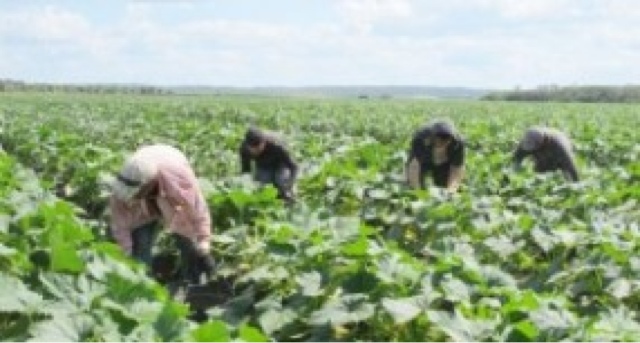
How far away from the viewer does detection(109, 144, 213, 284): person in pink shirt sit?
6.89m

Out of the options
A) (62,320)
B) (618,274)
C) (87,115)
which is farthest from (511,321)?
(87,115)

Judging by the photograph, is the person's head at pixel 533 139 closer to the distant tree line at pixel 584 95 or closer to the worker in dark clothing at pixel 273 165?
the worker in dark clothing at pixel 273 165

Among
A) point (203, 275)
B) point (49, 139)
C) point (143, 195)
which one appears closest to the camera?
point (143, 195)

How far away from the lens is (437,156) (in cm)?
927

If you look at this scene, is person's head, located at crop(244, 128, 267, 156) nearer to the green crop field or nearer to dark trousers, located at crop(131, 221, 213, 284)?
the green crop field

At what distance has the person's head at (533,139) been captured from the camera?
33.3 feet

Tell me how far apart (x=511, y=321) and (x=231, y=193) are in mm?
3728

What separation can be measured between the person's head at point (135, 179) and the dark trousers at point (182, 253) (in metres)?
0.50

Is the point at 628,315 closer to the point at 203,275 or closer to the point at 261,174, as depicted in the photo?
the point at 203,275

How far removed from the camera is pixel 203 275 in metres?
7.52

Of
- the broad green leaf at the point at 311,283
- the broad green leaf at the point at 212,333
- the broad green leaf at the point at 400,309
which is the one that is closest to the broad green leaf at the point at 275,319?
the broad green leaf at the point at 311,283

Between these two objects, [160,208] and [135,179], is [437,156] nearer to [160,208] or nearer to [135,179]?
[160,208]

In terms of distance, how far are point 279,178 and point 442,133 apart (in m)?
1.47

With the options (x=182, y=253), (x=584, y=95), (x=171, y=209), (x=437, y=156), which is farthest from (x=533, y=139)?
(x=584, y=95)
